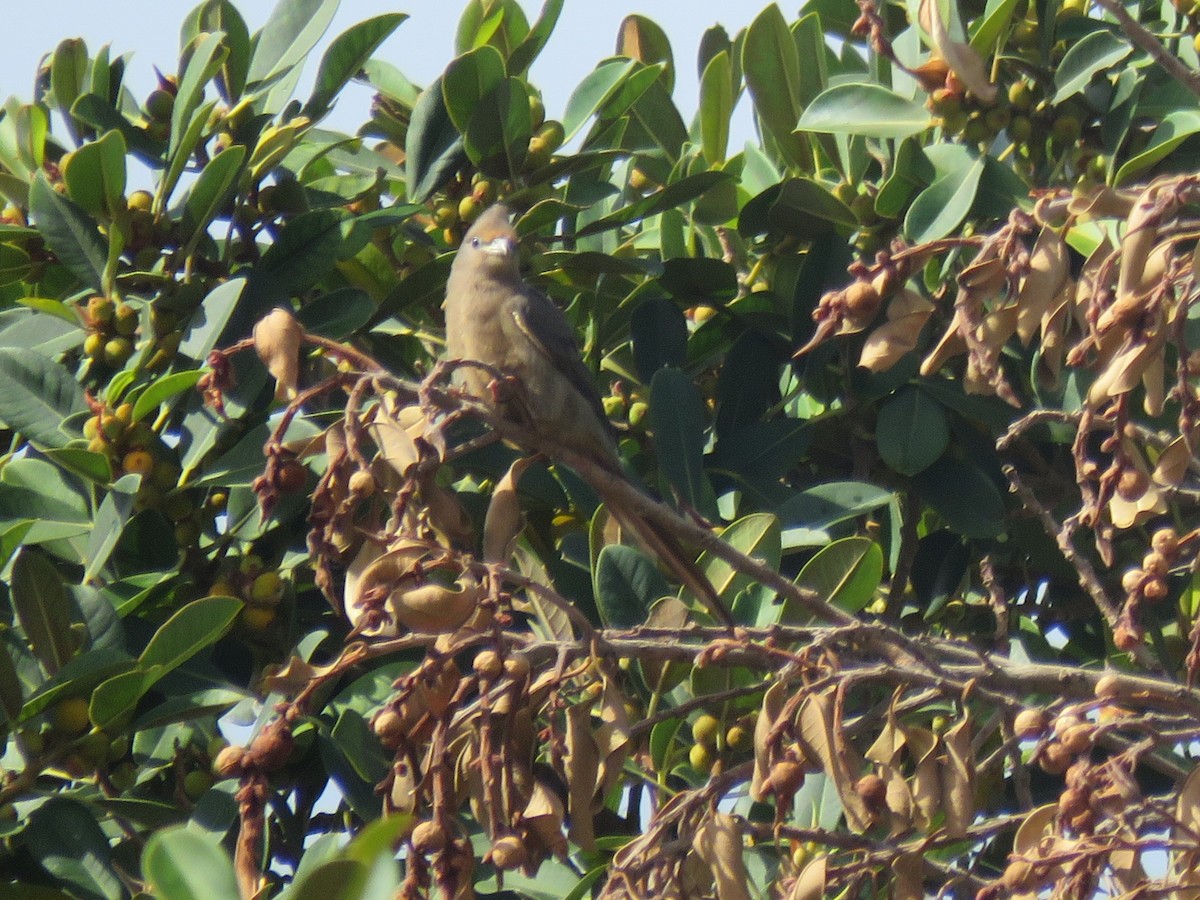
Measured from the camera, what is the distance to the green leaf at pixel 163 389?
2754 mm

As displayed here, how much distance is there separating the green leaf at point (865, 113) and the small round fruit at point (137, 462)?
1.60m

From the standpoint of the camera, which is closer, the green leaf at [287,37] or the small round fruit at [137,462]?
the small round fruit at [137,462]

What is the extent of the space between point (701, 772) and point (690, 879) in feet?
2.92

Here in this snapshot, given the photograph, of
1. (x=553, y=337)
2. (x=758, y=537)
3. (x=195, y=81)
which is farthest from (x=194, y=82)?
(x=758, y=537)

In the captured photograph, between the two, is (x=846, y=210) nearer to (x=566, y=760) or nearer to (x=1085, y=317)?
(x=1085, y=317)

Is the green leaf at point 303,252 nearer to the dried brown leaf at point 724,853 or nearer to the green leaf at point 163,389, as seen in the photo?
the green leaf at point 163,389

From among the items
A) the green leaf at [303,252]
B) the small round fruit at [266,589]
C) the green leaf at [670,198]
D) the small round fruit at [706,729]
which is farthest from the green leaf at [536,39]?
the small round fruit at [706,729]

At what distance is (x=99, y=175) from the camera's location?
3.09m

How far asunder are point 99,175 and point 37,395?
0.48 meters

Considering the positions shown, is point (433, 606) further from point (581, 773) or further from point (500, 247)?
point (500, 247)

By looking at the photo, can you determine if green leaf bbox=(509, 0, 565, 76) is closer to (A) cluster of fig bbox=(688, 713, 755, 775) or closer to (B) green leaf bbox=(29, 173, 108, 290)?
(B) green leaf bbox=(29, 173, 108, 290)

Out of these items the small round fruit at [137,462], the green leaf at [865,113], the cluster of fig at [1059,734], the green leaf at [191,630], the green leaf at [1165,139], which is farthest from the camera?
the green leaf at [865,113]

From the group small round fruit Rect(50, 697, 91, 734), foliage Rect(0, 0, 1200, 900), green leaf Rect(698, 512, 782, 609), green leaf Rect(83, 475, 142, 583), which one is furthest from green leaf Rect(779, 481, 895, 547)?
small round fruit Rect(50, 697, 91, 734)

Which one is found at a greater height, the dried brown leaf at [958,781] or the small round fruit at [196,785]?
the dried brown leaf at [958,781]
